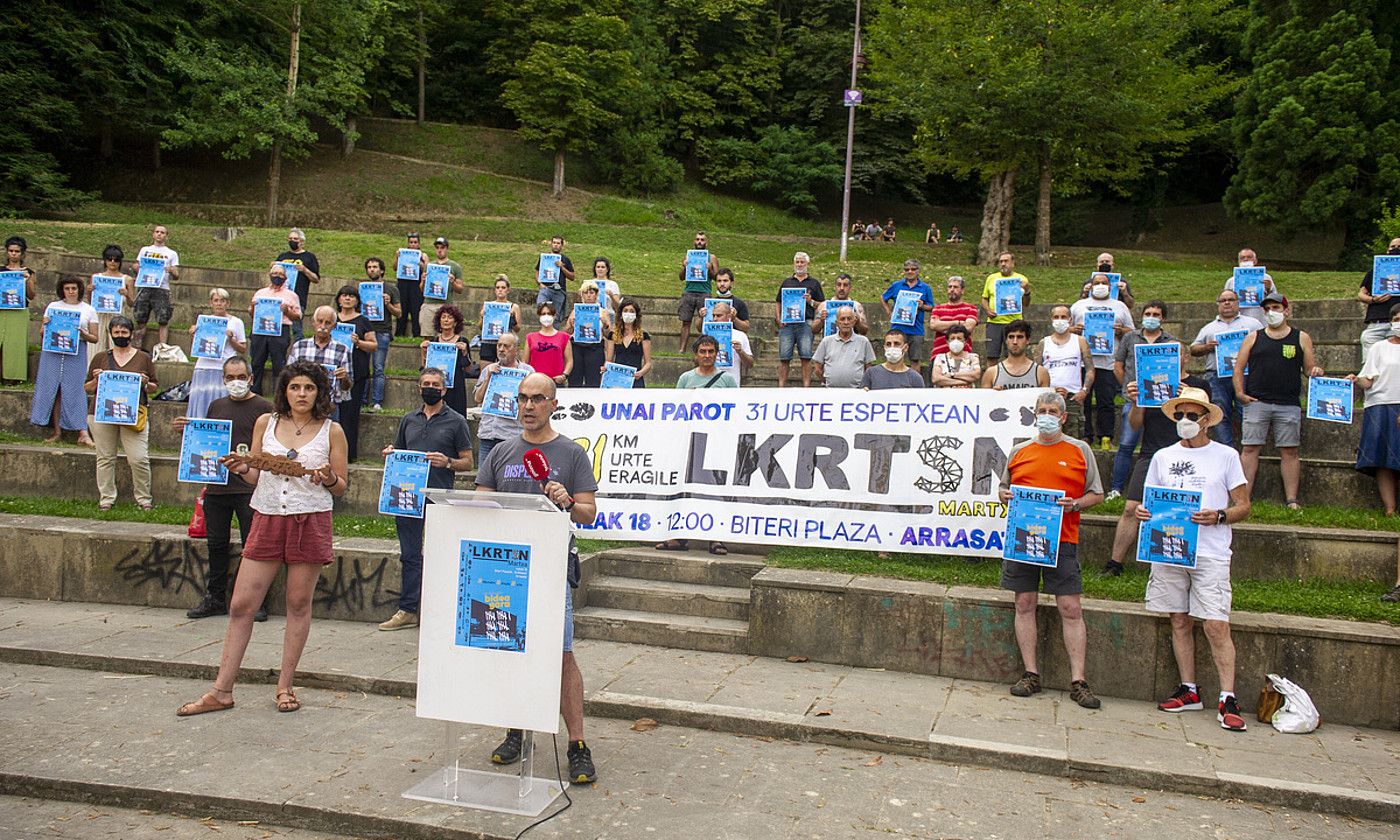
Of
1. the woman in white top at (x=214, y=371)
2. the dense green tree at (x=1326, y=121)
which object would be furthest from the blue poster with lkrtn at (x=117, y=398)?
the dense green tree at (x=1326, y=121)

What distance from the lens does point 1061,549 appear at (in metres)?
7.45

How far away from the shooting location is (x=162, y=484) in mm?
11719

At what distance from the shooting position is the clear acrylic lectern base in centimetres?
559

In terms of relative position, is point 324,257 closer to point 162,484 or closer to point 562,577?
point 162,484

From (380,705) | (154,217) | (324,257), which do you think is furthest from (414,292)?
(154,217)

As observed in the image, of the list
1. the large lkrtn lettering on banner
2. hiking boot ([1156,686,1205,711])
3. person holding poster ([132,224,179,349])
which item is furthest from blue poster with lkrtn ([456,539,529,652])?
person holding poster ([132,224,179,349])

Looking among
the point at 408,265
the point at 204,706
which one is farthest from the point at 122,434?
the point at 204,706

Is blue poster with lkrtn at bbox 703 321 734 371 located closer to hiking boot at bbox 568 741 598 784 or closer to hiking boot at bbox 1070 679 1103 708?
hiking boot at bbox 1070 679 1103 708

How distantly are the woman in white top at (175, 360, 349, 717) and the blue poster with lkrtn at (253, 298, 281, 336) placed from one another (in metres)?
6.66

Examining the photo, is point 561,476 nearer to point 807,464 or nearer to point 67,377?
point 807,464

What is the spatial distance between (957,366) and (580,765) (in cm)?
643

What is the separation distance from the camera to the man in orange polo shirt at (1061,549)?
7.42 metres

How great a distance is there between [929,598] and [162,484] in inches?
339

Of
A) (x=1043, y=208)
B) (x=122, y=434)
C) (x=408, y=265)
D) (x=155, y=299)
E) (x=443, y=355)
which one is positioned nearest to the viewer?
(x=122, y=434)
